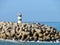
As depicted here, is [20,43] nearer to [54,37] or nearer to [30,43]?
[30,43]

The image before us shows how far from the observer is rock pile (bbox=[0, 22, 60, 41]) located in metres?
44.4

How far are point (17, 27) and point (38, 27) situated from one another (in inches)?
97.6

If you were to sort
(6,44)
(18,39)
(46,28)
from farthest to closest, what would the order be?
(46,28), (18,39), (6,44)

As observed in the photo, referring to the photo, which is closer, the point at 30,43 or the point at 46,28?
the point at 30,43

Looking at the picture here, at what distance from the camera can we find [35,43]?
41688 millimetres

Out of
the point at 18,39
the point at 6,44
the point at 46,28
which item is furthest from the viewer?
the point at 46,28

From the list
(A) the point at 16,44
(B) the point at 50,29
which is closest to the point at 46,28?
(B) the point at 50,29

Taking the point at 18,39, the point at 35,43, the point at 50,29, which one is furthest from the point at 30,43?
the point at 50,29

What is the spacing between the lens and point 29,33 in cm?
4469

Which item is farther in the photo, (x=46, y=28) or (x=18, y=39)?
(x=46, y=28)

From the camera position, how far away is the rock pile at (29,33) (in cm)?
4444

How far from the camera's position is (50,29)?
47.0 meters

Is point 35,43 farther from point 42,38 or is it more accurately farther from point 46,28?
point 46,28

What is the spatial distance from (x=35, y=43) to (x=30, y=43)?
528 mm
